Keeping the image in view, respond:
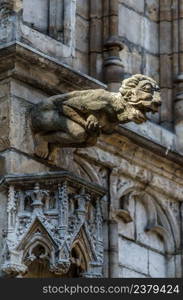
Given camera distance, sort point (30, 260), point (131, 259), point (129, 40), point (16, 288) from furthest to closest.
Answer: point (129, 40)
point (131, 259)
point (30, 260)
point (16, 288)

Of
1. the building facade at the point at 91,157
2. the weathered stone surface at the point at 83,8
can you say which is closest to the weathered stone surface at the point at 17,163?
the building facade at the point at 91,157

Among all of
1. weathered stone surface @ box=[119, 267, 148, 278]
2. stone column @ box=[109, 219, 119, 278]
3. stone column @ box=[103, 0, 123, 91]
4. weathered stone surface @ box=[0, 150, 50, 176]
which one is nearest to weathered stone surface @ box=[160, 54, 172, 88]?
stone column @ box=[103, 0, 123, 91]

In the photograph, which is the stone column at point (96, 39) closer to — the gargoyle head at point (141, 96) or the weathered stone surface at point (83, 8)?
the weathered stone surface at point (83, 8)

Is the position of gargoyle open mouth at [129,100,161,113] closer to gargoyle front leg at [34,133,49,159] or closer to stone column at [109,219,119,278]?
gargoyle front leg at [34,133,49,159]

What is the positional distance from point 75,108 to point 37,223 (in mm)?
882

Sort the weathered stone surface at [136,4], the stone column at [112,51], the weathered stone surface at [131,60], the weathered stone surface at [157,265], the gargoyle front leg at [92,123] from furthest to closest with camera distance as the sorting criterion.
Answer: the weathered stone surface at [136,4] < the weathered stone surface at [131,60] < the stone column at [112,51] < the weathered stone surface at [157,265] < the gargoyle front leg at [92,123]

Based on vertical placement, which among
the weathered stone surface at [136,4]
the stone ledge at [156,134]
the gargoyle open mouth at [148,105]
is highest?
the weathered stone surface at [136,4]

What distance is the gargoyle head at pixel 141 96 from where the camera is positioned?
35.8 feet

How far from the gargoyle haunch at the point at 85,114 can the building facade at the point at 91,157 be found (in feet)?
0.32

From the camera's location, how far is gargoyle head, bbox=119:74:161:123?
10.9m

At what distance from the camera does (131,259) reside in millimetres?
12156

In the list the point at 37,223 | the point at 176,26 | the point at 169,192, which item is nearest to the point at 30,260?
the point at 37,223

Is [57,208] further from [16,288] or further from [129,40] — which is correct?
[129,40]

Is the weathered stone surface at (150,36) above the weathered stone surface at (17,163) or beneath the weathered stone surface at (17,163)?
above
